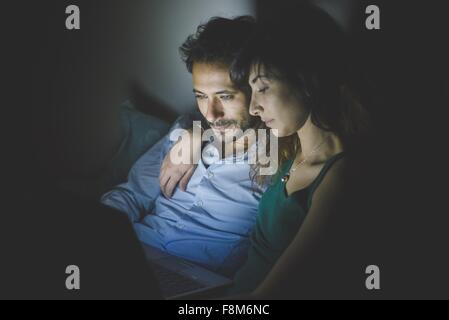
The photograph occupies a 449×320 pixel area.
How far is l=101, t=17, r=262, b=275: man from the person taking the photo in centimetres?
171

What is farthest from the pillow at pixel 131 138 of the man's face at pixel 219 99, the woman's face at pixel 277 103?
the woman's face at pixel 277 103

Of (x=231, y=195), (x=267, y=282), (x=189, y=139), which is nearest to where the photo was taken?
(x=267, y=282)

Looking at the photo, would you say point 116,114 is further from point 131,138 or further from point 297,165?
point 297,165

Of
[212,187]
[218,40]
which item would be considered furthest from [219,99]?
[212,187]

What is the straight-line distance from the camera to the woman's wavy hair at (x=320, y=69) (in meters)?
1.53

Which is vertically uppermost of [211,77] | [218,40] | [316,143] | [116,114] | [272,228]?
[218,40]

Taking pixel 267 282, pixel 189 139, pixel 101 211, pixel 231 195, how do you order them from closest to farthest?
pixel 101 211 < pixel 267 282 < pixel 231 195 < pixel 189 139

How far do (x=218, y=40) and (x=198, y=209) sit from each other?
552 mm

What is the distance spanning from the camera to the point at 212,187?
5.93ft
